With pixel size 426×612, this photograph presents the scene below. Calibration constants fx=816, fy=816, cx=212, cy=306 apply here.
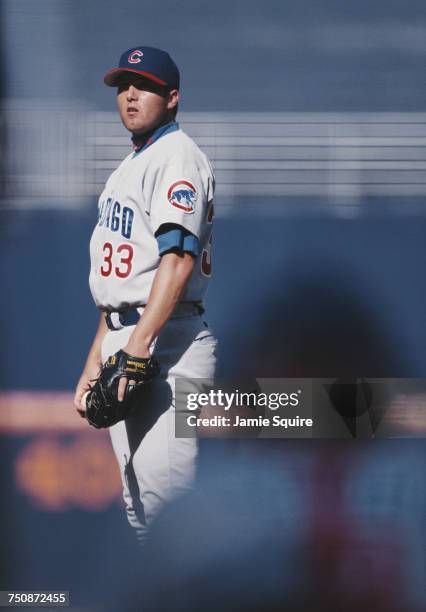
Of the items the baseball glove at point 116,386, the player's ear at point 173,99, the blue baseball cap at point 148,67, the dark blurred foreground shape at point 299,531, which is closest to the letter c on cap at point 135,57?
the blue baseball cap at point 148,67

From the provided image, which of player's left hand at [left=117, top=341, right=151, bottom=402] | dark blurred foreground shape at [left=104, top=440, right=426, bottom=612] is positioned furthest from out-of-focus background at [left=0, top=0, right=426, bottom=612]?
player's left hand at [left=117, top=341, right=151, bottom=402]

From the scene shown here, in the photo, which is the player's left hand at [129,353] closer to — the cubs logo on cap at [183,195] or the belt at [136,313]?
the belt at [136,313]

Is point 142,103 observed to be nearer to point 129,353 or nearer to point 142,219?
point 142,219

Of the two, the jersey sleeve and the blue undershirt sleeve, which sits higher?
the jersey sleeve

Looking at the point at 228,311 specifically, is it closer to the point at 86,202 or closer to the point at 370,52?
the point at 86,202

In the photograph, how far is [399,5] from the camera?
2213mm

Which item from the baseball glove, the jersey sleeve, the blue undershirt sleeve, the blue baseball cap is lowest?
the baseball glove

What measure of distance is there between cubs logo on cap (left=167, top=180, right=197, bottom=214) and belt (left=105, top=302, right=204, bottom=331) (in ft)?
0.86

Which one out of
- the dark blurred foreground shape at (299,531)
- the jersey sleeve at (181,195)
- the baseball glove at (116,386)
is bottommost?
the dark blurred foreground shape at (299,531)

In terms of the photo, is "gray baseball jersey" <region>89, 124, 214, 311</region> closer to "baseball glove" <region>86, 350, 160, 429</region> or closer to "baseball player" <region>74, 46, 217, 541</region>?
"baseball player" <region>74, 46, 217, 541</region>

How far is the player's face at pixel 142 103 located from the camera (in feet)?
7.37

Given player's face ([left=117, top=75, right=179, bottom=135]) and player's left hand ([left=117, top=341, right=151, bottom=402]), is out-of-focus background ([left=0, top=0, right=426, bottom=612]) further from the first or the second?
player's left hand ([left=117, top=341, right=151, bottom=402])

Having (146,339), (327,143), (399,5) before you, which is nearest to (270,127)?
(327,143)

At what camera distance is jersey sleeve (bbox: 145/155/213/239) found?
217 centimetres
